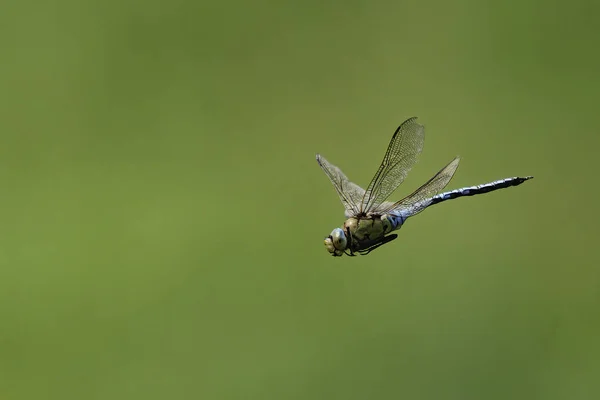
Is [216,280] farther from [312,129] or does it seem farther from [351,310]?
[312,129]

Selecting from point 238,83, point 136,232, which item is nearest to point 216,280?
point 136,232

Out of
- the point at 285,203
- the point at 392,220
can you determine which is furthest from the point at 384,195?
the point at 285,203

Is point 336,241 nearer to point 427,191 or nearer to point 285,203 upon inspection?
point 427,191

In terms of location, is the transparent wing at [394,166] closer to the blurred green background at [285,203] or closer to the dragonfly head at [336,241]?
the dragonfly head at [336,241]

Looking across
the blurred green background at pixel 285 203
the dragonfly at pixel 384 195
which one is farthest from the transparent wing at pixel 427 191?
the blurred green background at pixel 285 203

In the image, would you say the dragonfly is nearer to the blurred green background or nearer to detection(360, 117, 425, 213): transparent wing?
detection(360, 117, 425, 213): transparent wing

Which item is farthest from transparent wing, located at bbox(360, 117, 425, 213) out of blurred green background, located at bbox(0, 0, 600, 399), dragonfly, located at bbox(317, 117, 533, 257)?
blurred green background, located at bbox(0, 0, 600, 399)
